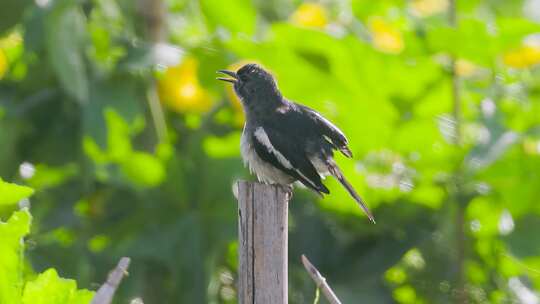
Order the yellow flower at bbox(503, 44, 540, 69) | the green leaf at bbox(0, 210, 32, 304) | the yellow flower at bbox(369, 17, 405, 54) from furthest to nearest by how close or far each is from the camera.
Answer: the yellow flower at bbox(369, 17, 405, 54), the yellow flower at bbox(503, 44, 540, 69), the green leaf at bbox(0, 210, 32, 304)

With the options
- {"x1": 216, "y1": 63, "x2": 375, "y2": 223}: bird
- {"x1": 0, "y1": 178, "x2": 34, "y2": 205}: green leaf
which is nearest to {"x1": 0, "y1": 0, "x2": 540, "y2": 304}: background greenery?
{"x1": 216, "y1": 63, "x2": 375, "y2": 223}: bird

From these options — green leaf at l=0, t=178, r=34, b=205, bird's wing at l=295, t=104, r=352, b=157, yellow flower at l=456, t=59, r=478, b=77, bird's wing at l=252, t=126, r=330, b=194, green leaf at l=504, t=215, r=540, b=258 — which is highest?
green leaf at l=0, t=178, r=34, b=205

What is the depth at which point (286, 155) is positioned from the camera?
3436mm

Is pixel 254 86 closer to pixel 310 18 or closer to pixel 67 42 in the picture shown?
pixel 67 42

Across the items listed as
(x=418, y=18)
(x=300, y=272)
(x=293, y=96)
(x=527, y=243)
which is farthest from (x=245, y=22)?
(x=527, y=243)

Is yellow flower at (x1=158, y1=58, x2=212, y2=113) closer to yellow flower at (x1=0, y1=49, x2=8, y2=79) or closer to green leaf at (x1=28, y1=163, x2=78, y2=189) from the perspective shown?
green leaf at (x1=28, y1=163, x2=78, y2=189)

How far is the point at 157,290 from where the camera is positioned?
17.2 feet

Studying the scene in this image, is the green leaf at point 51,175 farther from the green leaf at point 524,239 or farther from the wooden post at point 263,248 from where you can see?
the wooden post at point 263,248

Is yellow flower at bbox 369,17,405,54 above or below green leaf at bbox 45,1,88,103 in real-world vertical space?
below

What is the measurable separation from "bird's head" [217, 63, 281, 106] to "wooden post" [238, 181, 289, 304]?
53.7 inches

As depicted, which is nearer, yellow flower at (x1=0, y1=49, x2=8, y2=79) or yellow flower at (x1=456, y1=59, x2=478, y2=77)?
yellow flower at (x1=456, y1=59, x2=478, y2=77)

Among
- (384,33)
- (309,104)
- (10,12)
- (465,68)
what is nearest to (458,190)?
(465,68)

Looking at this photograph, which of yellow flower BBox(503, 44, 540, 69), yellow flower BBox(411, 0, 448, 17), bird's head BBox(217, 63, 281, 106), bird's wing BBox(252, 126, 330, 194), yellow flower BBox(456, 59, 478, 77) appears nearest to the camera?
bird's wing BBox(252, 126, 330, 194)

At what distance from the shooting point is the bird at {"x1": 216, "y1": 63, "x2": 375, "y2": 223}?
3.39m
